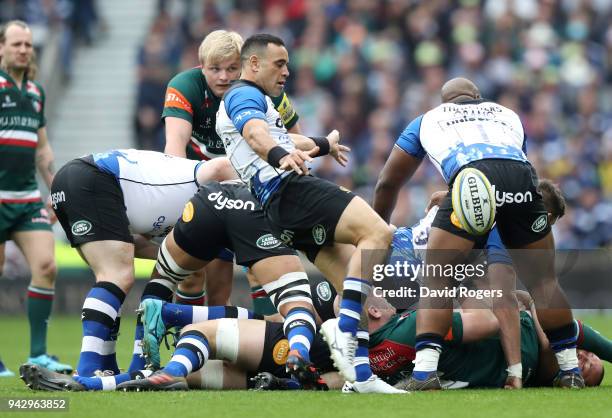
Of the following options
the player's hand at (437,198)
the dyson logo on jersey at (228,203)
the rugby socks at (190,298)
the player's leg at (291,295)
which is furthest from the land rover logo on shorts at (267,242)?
the rugby socks at (190,298)

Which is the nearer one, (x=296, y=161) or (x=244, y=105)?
(x=296, y=161)

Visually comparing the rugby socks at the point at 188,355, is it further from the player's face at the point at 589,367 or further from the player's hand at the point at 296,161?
the player's face at the point at 589,367

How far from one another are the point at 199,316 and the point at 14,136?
10.6 feet

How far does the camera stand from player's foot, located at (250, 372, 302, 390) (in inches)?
303

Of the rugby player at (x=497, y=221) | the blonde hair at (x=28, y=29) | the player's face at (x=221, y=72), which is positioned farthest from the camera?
the blonde hair at (x=28, y=29)

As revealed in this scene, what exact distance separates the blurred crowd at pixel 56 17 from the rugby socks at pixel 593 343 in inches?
586

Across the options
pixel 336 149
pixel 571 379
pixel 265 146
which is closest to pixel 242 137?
pixel 265 146

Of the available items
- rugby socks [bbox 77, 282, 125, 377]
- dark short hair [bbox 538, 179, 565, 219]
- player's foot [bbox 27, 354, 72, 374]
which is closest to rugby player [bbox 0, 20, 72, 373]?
→ player's foot [bbox 27, 354, 72, 374]

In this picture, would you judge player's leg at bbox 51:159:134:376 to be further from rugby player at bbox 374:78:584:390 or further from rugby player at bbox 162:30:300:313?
rugby player at bbox 374:78:584:390

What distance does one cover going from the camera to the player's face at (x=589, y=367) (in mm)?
8055

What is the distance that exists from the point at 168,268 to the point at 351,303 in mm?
1598

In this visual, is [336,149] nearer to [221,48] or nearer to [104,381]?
[221,48]

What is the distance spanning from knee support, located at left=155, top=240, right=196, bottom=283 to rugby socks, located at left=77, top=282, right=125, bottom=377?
0.32 m

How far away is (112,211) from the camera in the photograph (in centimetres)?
836
